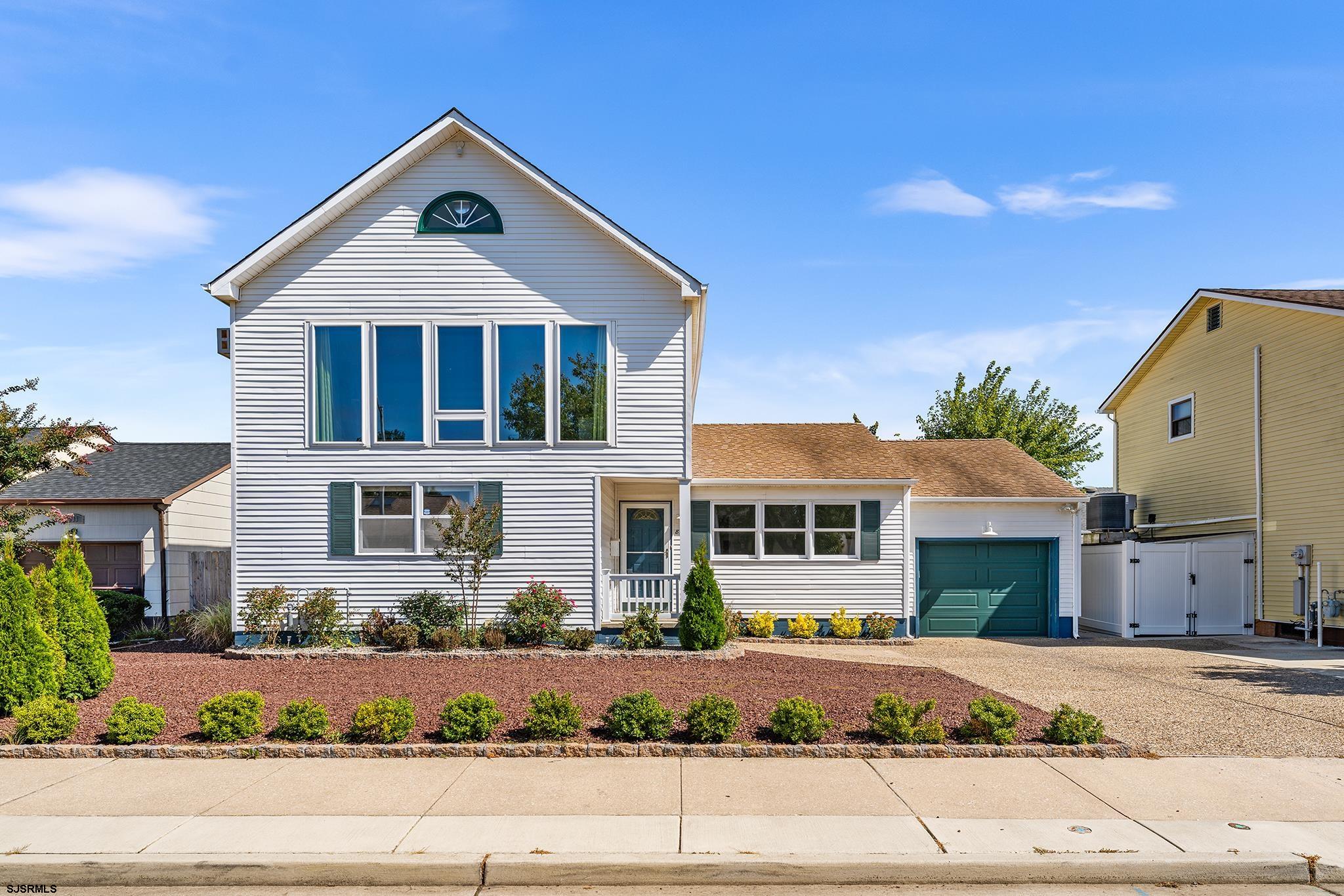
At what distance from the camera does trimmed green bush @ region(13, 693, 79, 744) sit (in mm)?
9422

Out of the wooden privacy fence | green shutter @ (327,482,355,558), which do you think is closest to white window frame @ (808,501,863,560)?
green shutter @ (327,482,355,558)

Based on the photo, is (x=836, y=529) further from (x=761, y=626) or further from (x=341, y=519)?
(x=341, y=519)

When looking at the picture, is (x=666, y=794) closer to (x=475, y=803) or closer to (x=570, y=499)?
(x=475, y=803)

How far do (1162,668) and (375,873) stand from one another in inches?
531

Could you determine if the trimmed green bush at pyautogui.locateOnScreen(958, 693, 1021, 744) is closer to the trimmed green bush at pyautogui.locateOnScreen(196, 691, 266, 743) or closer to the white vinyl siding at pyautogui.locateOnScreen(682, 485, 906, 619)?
the trimmed green bush at pyautogui.locateOnScreen(196, 691, 266, 743)

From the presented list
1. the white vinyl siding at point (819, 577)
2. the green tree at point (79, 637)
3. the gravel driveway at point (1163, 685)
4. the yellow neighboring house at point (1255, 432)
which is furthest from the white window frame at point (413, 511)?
the yellow neighboring house at point (1255, 432)

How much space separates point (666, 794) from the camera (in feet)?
25.4

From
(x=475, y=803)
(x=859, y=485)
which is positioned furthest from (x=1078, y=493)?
(x=475, y=803)

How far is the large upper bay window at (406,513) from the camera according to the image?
1723 cm

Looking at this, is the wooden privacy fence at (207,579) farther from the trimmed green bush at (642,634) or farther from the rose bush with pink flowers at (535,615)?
the trimmed green bush at (642,634)

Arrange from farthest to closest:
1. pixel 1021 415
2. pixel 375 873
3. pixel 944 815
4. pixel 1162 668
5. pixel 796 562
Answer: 1. pixel 1021 415
2. pixel 796 562
3. pixel 1162 668
4. pixel 944 815
5. pixel 375 873

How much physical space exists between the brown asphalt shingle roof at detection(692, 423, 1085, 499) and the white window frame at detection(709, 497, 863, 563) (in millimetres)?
602

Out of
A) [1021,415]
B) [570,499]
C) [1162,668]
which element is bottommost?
[1162,668]

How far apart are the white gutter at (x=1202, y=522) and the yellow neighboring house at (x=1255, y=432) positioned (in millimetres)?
50
